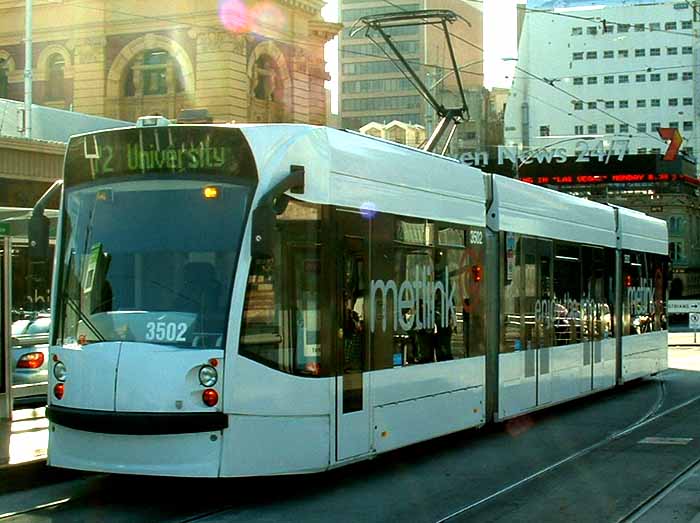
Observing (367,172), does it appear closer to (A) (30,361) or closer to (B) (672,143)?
(A) (30,361)

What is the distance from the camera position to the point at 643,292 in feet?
66.8

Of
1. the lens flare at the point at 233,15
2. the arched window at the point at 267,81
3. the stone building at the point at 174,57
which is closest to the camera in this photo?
the lens flare at the point at 233,15

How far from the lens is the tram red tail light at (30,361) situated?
1550 cm

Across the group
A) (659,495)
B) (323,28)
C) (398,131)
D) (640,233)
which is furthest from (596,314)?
(398,131)

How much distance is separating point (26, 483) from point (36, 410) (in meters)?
5.53

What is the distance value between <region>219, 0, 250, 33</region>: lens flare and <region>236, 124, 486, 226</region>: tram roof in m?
36.7

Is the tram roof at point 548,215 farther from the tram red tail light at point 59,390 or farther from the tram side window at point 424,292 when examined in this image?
the tram red tail light at point 59,390

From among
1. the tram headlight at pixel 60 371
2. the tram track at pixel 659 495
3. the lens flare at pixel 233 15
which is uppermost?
the lens flare at pixel 233 15

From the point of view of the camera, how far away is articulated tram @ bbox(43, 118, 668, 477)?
8391 millimetres

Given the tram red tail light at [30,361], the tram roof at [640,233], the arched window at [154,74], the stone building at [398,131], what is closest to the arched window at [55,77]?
the arched window at [154,74]

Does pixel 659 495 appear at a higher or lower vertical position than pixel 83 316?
lower

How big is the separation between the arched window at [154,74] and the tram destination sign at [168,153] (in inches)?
1625

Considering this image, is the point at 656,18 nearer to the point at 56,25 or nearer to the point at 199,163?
the point at 56,25

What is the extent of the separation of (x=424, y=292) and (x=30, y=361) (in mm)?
6942
